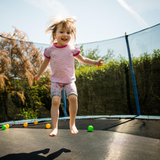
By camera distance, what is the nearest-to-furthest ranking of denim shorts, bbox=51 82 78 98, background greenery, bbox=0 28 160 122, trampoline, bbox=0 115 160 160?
trampoline, bbox=0 115 160 160 → denim shorts, bbox=51 82 78 98 → background greenery, bbox=0 28 160 122

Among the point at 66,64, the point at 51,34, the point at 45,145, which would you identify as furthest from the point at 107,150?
the point at 51,34

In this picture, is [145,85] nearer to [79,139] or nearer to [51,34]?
[79,139]

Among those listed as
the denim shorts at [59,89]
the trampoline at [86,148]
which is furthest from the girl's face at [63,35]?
the trampoline at [86,148]

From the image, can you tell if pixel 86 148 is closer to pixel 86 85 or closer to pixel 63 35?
pixel 63 35

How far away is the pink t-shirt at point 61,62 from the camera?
62.3 inches

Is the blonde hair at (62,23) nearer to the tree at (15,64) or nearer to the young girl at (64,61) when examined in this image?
the young girl at (64,61)

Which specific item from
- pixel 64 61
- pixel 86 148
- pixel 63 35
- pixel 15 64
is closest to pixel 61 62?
pixel 64 61

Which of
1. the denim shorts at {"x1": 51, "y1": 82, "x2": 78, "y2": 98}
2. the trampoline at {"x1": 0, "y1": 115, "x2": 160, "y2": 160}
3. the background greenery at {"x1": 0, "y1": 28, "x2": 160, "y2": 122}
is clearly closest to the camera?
the trampoline at {"x1": 0, "y1": 115, "x2": 160, "y2": 160}

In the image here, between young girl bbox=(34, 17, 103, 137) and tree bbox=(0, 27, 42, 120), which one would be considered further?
tree bbox=(0, 27, 42, 120)

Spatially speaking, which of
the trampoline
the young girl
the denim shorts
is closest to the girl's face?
the young girl

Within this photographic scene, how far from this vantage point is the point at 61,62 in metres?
1.59

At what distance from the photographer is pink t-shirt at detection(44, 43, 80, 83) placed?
1.58 m

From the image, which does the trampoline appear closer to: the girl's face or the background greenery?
the girl's face

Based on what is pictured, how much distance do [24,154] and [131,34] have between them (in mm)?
2912
